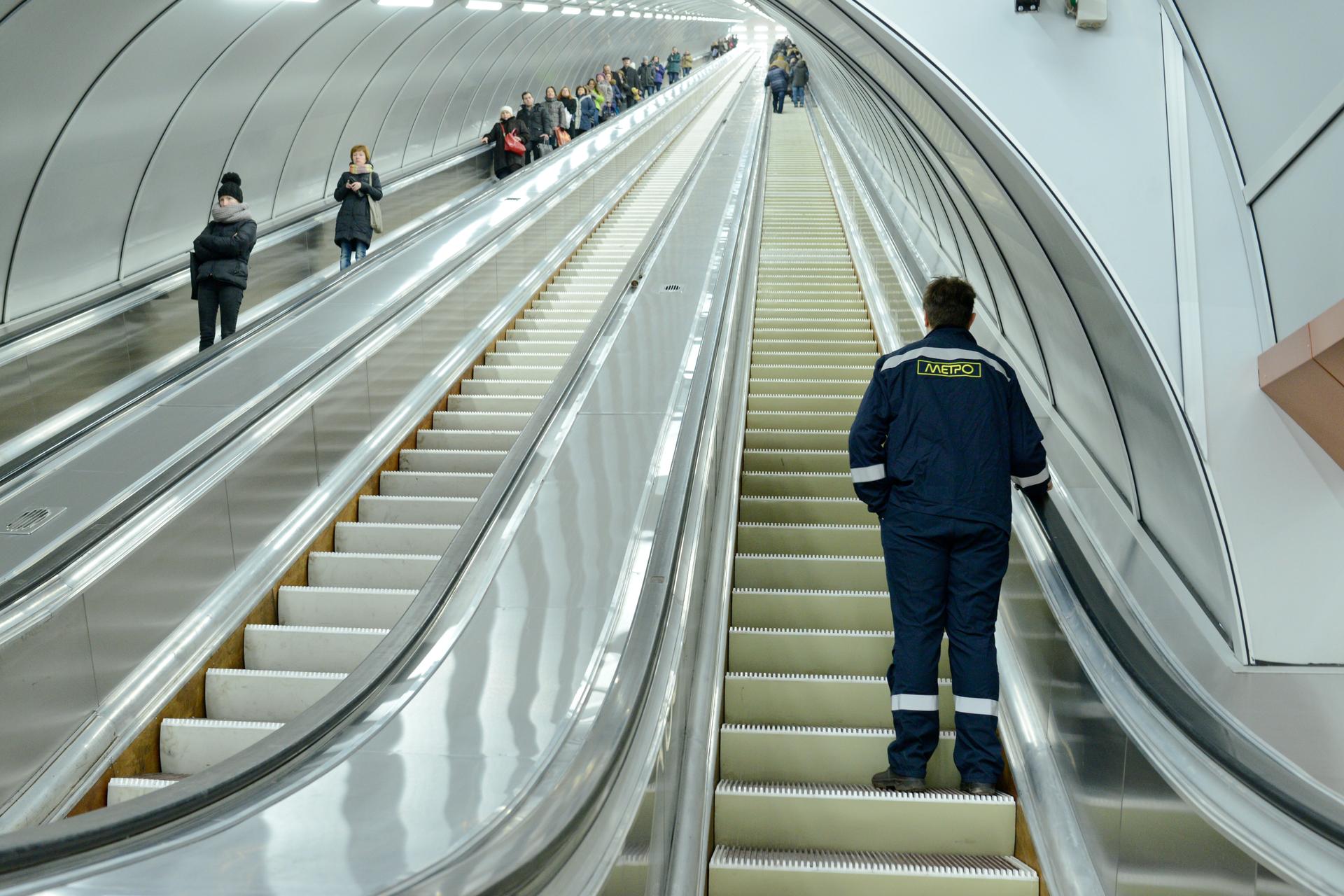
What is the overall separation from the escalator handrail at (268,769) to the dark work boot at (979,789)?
5.68 ft

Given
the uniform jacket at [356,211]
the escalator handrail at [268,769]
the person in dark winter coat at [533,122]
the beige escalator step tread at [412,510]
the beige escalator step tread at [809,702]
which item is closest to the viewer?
the escalator handrail at [268,769]

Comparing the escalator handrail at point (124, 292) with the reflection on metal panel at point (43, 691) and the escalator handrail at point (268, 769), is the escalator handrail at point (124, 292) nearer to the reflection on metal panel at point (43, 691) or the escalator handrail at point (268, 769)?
the reflection on metal panel at point (43, 691)

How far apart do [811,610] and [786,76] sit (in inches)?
950

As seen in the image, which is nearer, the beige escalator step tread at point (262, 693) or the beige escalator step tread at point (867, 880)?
the beige escalator step tread at point (867, 880)

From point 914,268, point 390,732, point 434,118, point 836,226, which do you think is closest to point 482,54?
point 434,118

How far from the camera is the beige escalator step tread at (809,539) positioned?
18.1 ft

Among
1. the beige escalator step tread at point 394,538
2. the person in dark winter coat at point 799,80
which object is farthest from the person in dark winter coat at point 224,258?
the person in dark winter coat at point 799,80

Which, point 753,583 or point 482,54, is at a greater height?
point 482,54

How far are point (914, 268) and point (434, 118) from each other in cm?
1457

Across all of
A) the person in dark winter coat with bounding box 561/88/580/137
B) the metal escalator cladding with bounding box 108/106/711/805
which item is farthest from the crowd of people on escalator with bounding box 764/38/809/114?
the metal escalator cladding with bounding box 108/106/711/805

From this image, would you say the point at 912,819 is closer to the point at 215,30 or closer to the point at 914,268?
the point at 914,268

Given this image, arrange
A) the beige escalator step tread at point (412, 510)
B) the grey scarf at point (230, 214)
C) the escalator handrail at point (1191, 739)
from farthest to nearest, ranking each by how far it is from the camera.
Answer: the grey scarf at point (230, 214)
the beige escalator step tread at point (412, 510)
the escalator handrail at point (1191, 739)

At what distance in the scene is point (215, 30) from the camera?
1096cm

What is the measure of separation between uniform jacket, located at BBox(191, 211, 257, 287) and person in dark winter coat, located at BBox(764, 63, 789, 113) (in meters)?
20.4
